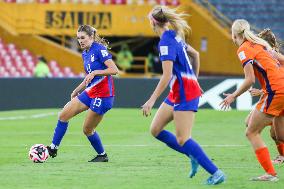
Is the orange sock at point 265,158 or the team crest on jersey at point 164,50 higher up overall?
the team crest on jersey at point 164,50

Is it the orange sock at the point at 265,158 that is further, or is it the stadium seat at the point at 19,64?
the stadium seat at the point at 19,64

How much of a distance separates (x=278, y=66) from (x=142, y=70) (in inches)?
1055

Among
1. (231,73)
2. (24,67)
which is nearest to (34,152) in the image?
(24,67)

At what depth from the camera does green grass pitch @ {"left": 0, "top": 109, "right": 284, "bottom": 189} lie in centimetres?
1036

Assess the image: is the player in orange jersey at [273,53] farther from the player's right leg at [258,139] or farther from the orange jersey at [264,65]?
the player's right leg at [258,139]

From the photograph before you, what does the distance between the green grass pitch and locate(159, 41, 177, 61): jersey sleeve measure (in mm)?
1466

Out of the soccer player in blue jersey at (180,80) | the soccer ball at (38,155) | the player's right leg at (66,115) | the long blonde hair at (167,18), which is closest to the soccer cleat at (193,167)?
the soccer player in blue jersey at (180,80)

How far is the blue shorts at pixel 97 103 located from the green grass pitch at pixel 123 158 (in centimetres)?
78

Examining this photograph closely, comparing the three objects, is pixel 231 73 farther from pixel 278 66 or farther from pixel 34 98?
pixel 278 66

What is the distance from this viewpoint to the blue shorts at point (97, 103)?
1252 cm

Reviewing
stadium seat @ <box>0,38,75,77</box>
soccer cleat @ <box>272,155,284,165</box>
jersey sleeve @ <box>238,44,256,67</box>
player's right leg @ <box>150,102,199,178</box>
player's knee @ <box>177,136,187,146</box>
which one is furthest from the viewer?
stadium seat @ <box>0,38,75,77</box>

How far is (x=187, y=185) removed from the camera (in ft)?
33.2

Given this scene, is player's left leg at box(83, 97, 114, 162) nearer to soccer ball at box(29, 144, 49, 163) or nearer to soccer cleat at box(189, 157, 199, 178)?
soccer ball at box(29, 144, 49, 163)

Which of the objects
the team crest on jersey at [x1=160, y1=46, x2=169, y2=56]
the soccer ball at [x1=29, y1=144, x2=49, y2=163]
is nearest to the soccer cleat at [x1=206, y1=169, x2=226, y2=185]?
the team crest on jersey at [x1=160, y1=46, x2=169, y2=56]
